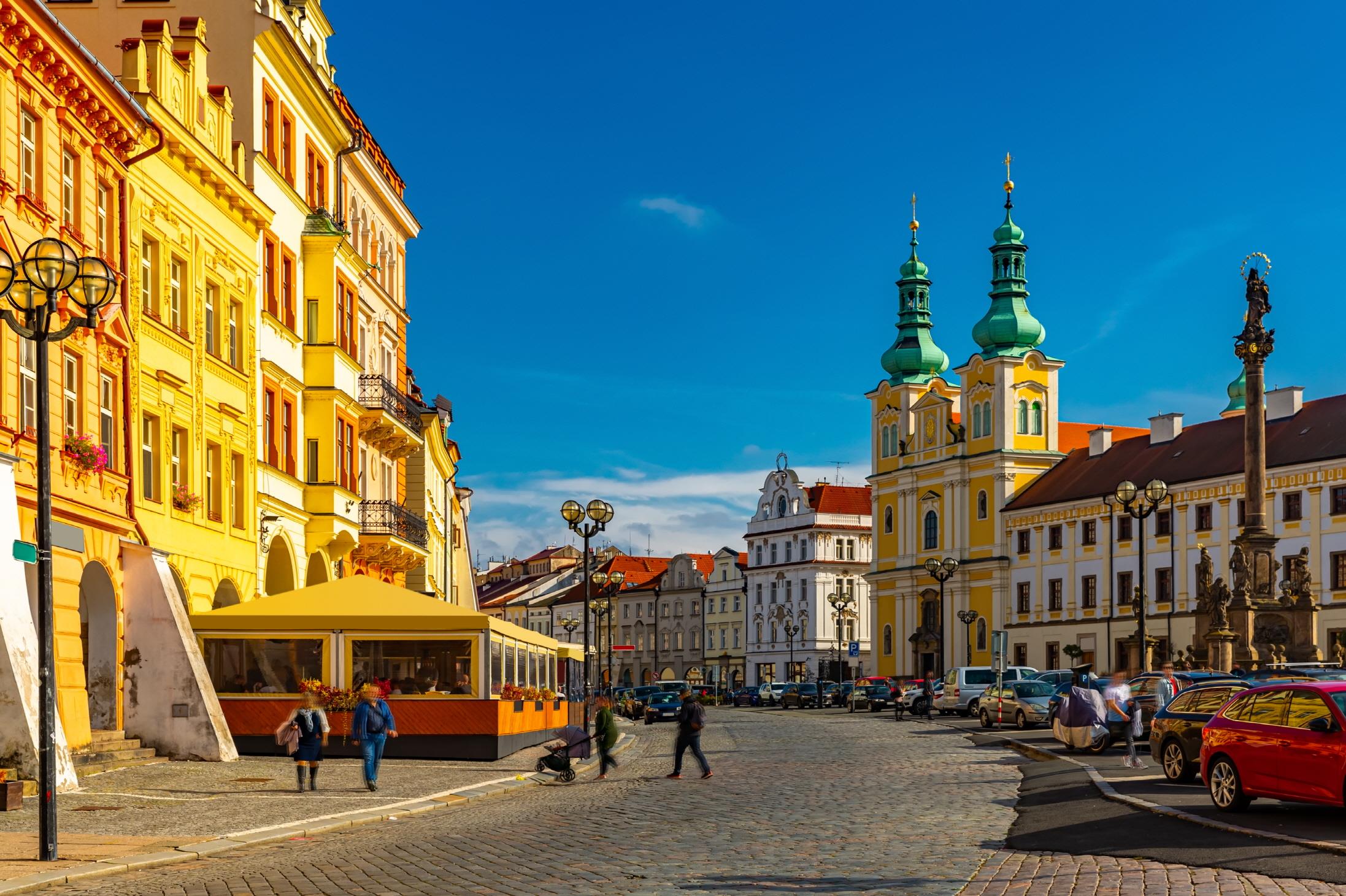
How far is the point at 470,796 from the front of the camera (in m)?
23.4

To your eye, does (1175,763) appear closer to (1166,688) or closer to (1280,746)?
(1280,746)

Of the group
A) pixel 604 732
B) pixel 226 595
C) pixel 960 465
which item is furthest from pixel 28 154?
pixel 960 465

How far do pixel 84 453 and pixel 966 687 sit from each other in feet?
140

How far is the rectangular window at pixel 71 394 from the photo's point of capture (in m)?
25.1

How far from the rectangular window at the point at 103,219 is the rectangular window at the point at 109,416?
6.35 ft

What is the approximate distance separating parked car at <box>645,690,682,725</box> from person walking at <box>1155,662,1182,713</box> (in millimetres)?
31039

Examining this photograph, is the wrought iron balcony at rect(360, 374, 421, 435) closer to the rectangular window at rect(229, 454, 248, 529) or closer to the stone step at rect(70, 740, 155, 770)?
the rectangular window at rect(229, 454, 248, 529)

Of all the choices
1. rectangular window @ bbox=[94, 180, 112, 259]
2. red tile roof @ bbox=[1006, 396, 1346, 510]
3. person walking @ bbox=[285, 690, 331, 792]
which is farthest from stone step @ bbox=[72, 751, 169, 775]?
red tile roof @ bbox=[1006, 396, 1346, 510]

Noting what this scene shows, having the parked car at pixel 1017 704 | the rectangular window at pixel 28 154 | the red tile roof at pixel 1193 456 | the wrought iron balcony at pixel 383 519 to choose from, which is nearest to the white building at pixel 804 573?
the red tile roof at pixel 1193 456

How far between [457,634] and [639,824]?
13116mm

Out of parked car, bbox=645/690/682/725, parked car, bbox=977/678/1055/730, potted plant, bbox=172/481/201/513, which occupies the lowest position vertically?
A: parked car, bbox=645/690/682/725

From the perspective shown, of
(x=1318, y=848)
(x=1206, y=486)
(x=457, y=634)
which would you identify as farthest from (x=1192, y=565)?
(x=1318, y=848)

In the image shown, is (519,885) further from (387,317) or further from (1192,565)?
(1192,565)

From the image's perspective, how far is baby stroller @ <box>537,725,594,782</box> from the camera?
2692cm
